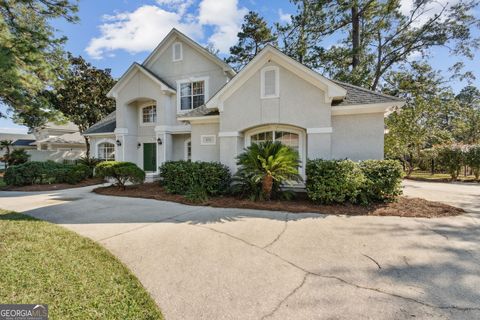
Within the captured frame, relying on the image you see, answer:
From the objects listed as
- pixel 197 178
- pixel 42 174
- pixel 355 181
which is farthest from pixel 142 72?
pixel 355 181

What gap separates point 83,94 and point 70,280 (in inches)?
931

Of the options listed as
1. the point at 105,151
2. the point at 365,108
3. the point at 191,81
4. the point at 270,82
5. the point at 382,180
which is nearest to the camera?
the point at 382,180

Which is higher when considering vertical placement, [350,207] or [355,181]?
[355,181]

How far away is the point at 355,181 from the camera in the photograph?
7.21 m

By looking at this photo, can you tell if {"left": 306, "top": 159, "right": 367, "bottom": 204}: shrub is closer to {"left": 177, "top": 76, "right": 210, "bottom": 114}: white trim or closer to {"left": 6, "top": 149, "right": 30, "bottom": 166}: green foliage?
{"left": 177, "top": 76, "right": 210, "bottom": 114}: white trim

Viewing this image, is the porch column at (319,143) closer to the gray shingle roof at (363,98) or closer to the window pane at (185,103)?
the gray shingle roof at (363,98)

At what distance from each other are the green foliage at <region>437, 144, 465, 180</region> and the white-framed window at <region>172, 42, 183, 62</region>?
64.7 ft

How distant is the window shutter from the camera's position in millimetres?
9094

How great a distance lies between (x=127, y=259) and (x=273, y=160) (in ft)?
17.4

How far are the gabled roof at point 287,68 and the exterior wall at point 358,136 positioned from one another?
1093mm

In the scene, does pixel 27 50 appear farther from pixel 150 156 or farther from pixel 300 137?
pixel 300 137

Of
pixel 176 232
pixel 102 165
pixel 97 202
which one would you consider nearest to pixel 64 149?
pixel 102 165

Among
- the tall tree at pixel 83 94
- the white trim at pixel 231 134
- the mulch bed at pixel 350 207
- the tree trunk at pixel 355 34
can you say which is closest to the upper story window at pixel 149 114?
the white trim at pixel 231 134

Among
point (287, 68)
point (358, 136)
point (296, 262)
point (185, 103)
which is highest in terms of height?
point (185, 103)
